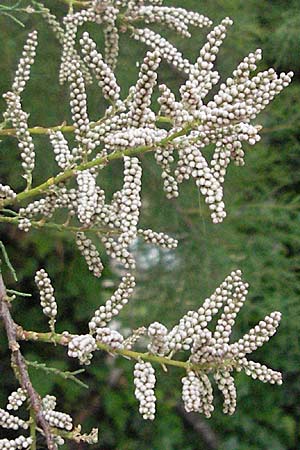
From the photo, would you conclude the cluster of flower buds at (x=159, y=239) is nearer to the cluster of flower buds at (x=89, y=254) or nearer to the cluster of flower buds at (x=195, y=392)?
the cluster of flower buds at (x=89, y=254)

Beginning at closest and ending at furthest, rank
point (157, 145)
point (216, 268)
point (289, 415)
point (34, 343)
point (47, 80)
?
point (157, 145) < point (47, 80) < point (216, 268) < point (34, 343) < point (289, 415)

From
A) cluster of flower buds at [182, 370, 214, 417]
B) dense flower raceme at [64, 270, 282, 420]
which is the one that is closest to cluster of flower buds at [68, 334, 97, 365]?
dense flower raceme at [64, 270, 282, 420]

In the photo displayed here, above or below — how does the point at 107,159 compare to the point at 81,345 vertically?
above

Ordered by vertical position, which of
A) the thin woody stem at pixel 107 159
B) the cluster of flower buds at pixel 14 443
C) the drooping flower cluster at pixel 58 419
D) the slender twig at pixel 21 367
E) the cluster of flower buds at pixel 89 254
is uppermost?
the thin woody stem at pixel 107 159

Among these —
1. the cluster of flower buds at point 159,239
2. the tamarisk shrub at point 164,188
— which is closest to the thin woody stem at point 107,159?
the tamarisk shrub at point 164,188

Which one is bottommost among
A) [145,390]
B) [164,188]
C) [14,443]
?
[14,443]

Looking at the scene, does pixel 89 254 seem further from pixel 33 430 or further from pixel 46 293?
pixel 33 430

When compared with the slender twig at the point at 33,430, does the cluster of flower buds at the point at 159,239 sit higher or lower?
higher

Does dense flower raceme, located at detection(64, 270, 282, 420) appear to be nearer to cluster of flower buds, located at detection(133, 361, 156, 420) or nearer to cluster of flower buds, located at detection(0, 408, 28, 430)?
cluster of flower buds, located at detection(133, 361, 156, 420)

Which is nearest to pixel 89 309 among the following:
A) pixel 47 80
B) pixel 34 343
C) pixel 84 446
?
pixel 34 343

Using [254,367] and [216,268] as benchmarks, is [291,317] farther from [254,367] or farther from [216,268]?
[254,367]

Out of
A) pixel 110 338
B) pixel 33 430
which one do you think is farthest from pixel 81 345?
pixel 33 430
